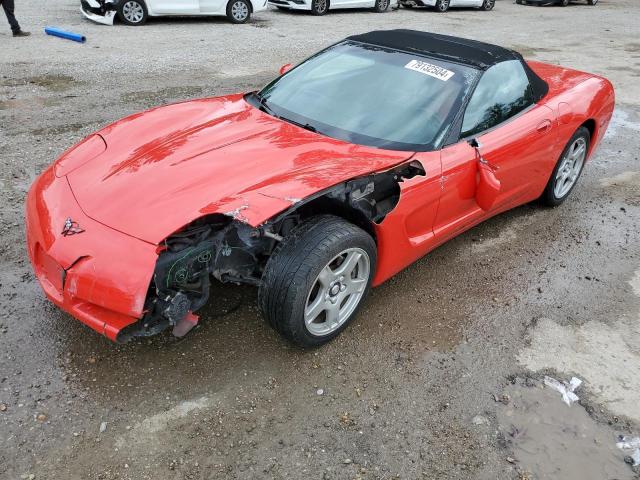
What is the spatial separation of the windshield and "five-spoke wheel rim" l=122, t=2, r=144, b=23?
27.4 ft

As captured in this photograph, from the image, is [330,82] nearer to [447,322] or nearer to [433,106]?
[433,106]

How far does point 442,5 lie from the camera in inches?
647

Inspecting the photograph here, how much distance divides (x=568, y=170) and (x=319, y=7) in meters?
11.3

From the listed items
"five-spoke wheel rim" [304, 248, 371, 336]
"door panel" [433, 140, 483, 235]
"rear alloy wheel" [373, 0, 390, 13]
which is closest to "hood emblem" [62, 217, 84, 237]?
"five-spoke wheel rim" [304, 248, 371, 336]

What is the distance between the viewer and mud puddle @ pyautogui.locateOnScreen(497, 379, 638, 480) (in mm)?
2293

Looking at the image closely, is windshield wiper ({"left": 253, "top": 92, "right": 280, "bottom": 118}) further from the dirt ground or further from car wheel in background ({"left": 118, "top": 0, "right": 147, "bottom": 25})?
car wheel in background ({"left": 118, "top": 0, "right": 147, "bottom": 25})

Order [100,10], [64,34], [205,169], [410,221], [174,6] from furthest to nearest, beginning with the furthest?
[174,6]
[100,10]
[64,34]
[410,221]
[205,169]

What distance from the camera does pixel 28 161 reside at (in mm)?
4676

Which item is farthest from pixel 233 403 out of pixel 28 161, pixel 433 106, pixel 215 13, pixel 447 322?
pixel 215 13

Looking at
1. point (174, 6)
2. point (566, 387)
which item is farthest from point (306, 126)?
point (174, 6)

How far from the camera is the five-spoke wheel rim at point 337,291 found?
2.67 metres

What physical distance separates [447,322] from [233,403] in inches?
54.5

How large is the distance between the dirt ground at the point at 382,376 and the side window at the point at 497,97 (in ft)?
3.21

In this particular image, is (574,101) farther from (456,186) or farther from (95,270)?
(95,270)
